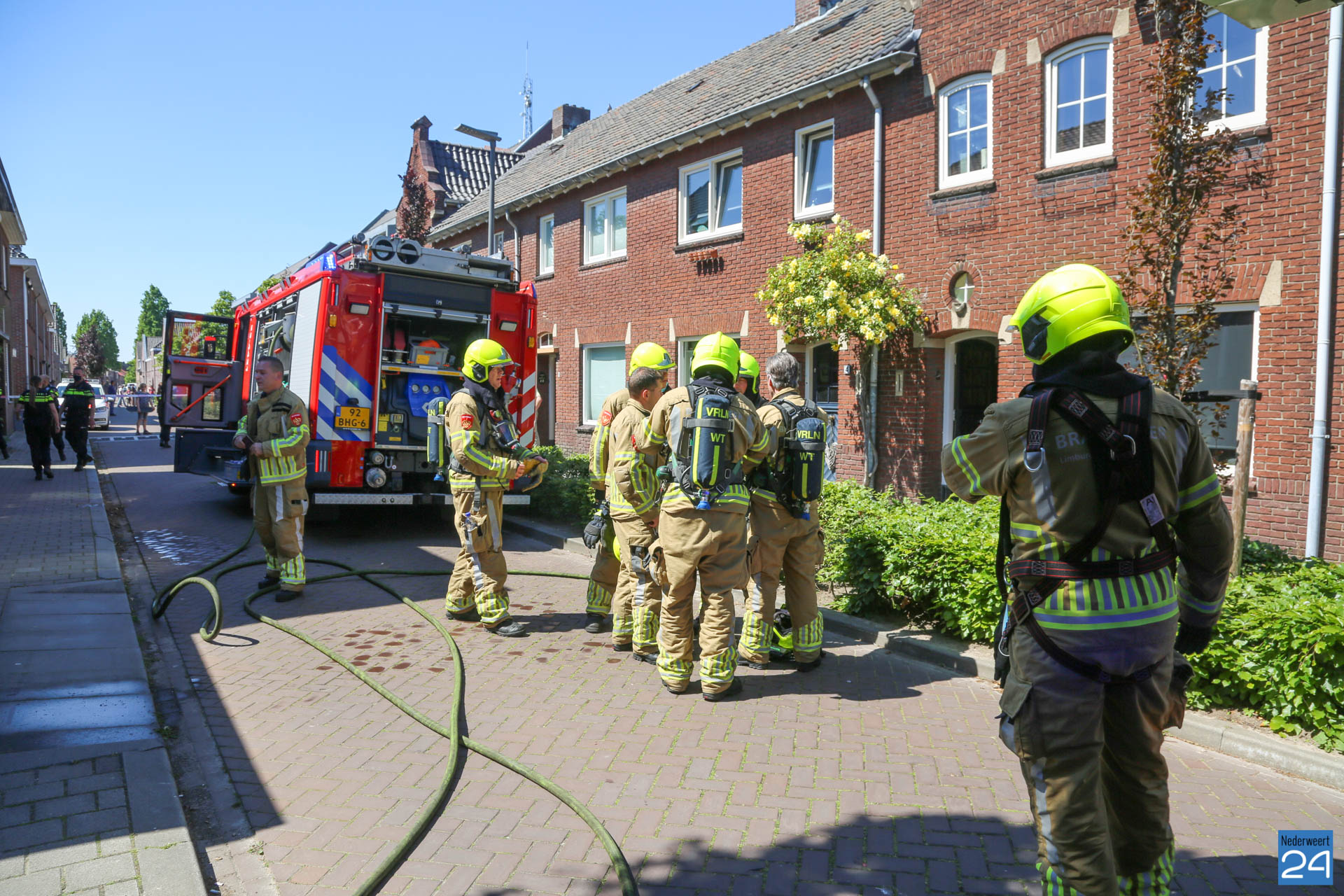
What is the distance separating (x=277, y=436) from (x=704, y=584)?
12.9 feet

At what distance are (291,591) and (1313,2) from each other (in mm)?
7197

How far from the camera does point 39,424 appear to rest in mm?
14805

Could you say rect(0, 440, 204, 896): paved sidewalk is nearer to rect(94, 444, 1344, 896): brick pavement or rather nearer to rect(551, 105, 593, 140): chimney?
rect(94, 444, 1344, 896): brick pavement

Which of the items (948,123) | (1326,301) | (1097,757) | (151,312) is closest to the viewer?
(1097,757)

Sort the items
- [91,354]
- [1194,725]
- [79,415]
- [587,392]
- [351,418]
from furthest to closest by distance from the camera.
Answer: [91,354]
[587,392]
[79,415]
[351,418]
[1194,725]

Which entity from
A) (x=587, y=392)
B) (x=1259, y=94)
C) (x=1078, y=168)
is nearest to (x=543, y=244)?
(x=587, y=392)

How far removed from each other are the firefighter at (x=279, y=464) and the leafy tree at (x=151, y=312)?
119646 millimetres

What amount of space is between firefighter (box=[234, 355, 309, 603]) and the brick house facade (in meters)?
7.35

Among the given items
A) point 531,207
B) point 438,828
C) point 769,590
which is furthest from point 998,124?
point 531,207

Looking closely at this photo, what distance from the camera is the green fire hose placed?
299cm

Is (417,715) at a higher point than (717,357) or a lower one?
lower

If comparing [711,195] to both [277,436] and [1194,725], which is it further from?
Result: [1194,725]

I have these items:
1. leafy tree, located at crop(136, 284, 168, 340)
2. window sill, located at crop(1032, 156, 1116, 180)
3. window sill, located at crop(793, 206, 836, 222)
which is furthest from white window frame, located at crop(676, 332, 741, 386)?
leafy tree, located at crop(136, 284, 168, 340)

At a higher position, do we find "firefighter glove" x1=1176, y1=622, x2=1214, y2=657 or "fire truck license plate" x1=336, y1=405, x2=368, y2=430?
"fire truck license plate" x1=336, y1=405, x2=368, y2=430
